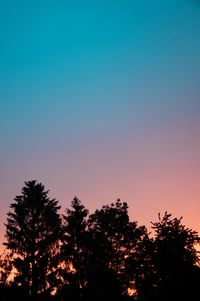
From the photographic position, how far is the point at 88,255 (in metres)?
34.3

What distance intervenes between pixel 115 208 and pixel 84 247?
7.03 meters

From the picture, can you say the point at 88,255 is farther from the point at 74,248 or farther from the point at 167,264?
the point at 167,264

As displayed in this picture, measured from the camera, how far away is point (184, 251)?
1538 centimetres

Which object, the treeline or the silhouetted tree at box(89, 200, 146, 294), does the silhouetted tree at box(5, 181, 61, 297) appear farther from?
the silhouetted tree at box(89, 200, 146, 294)

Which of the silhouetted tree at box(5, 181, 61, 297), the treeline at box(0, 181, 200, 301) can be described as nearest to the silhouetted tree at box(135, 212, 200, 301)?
the treeline at box(0, 181, 200, 301)

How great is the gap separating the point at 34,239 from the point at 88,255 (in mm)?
8168

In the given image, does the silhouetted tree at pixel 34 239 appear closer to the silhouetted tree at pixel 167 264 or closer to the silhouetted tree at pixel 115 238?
the silhouetted tree at pixel 115 238

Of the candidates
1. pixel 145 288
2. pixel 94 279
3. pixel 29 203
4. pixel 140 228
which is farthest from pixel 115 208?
pixel 145 288

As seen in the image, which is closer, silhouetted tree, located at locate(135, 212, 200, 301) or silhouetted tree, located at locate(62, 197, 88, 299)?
silhouetted tree, located at locate(135, 212, 200, 301)

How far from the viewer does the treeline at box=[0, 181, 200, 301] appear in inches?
612

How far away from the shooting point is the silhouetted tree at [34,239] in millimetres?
27266

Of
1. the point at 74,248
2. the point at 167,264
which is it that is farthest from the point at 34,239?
the point at 167,264

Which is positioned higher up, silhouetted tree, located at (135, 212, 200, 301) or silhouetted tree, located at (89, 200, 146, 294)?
silhouetted tree, located at (89, 200, 146, 294)

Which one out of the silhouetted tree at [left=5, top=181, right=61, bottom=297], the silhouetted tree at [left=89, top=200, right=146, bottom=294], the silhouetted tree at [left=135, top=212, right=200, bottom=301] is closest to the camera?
the silhouetted tree at [left=135, top=212, right=200, bottom=301]
